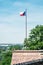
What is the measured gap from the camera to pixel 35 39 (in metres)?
67.6

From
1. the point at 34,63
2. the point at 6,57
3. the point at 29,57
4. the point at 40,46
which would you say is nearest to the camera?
the point at 34,63

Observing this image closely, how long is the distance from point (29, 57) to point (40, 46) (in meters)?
31.8

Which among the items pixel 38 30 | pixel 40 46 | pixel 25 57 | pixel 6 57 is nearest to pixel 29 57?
pixel 25 57

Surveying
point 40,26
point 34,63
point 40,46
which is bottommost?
point 34,63

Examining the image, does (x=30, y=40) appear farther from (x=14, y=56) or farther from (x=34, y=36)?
(x=14, y=56)

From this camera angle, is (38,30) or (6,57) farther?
(6,57)

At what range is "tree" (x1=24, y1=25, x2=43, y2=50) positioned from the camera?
65375 millimetres

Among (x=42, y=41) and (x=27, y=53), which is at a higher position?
(x=42, y=41)

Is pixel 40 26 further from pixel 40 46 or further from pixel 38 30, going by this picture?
pixel 40 46

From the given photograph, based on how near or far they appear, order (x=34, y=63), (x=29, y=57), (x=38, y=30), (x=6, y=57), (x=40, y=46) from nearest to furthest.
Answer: (x=34, y=63)
(x=29, y=57)
(x=40, y=46)
(x=38, y=30)
(x=6, y=57)

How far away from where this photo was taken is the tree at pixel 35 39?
6538 cm

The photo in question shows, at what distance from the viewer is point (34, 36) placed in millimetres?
68625

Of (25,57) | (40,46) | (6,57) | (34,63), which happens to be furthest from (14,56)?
(6,57)

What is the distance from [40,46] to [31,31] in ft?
17.0
